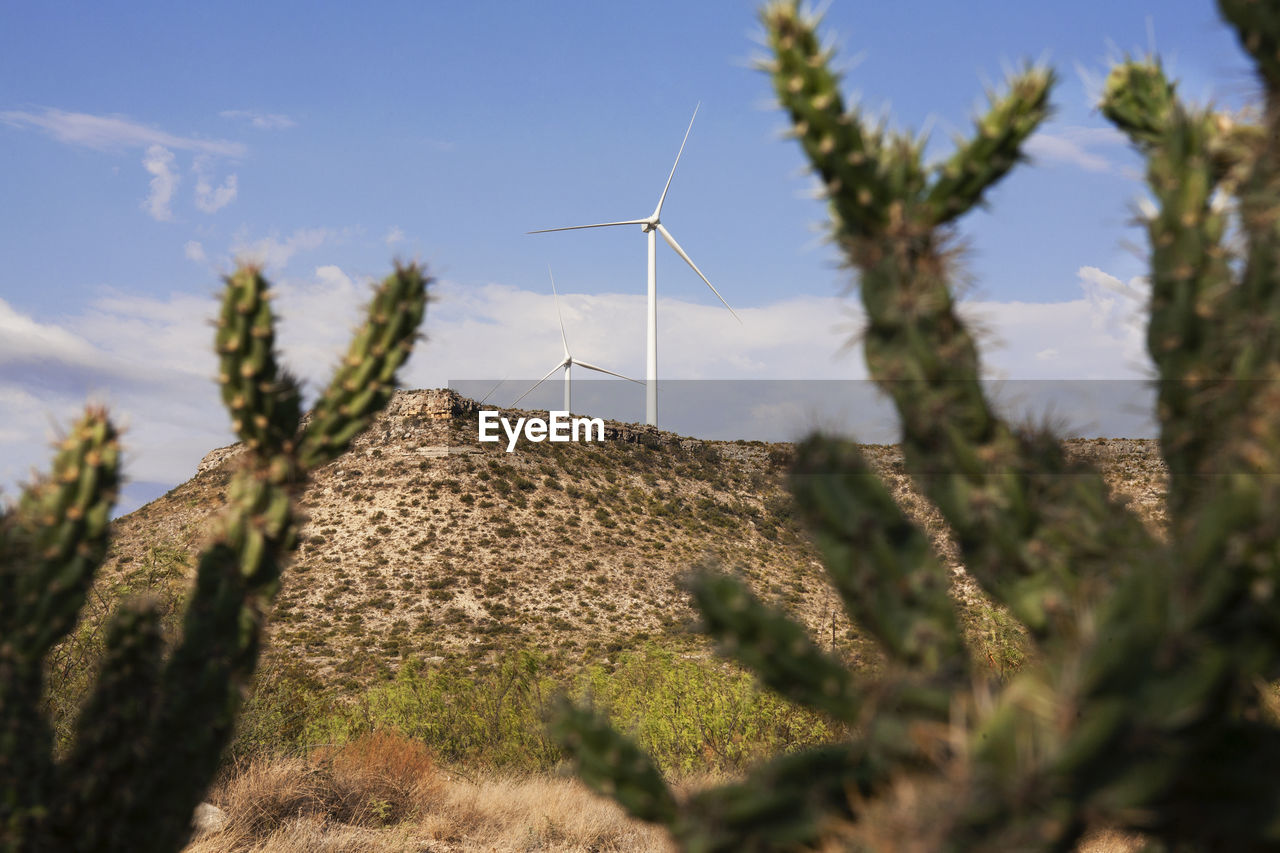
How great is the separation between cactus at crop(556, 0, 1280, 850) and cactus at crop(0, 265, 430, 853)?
1936 mm

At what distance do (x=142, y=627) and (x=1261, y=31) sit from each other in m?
5.48

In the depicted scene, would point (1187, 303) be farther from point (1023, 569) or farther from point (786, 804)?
point (786, 804)

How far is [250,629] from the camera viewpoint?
470 centimetres

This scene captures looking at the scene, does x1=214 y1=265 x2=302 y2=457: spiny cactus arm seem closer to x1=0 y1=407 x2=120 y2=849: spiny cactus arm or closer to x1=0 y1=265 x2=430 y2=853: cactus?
x1=0 y1=265 x2=430 y2=853: cactus

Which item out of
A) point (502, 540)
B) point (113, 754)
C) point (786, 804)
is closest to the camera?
point (786, 804)

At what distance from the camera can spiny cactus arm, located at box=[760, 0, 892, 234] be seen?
12.1 feet

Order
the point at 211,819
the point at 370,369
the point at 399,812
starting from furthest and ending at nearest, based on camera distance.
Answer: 1. the point at 399,812
2. the point at 211,819
3. the point at 370,369

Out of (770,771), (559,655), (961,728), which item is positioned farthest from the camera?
(559,655)

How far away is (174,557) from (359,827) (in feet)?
14.9

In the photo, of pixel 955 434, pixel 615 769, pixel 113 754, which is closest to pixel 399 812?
pixel 113 754

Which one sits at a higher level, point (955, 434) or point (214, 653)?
point (955, 434)

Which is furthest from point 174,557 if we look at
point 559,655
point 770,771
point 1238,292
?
point 559,655

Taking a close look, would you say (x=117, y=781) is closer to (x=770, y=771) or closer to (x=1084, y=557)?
(x=770, y=771)

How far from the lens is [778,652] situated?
10.5ft
